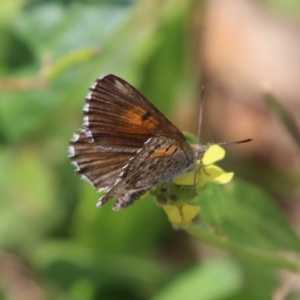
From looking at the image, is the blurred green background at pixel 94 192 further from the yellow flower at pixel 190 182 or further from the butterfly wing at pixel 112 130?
the butterfly wing at pixel 112 130

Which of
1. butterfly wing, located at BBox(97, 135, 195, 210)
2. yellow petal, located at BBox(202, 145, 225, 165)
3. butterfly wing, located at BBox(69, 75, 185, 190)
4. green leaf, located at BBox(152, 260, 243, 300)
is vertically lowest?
green leaf, located at BBox(152, 260, 243, 300)

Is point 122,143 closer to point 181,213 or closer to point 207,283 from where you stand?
point 181,213

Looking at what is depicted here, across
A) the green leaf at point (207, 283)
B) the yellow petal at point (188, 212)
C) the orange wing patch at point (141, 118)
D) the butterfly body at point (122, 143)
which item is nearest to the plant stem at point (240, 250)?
the yellow petal at point (188, 212)

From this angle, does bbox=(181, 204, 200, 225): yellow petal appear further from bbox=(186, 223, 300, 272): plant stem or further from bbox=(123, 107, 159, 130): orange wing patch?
bbox=(123, 107, 159, 130): orange wing patch

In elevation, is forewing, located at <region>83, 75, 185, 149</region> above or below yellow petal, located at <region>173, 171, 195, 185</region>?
above

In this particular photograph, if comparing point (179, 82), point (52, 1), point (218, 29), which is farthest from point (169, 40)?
point (218, 29)

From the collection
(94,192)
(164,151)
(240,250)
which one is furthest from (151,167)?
(94,192)

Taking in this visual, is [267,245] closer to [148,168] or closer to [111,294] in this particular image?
[148,168]

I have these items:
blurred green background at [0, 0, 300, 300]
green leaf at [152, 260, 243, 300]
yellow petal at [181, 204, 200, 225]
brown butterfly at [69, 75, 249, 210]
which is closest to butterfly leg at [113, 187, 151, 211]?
brown butterfly at [69, 75, 249, 210]
